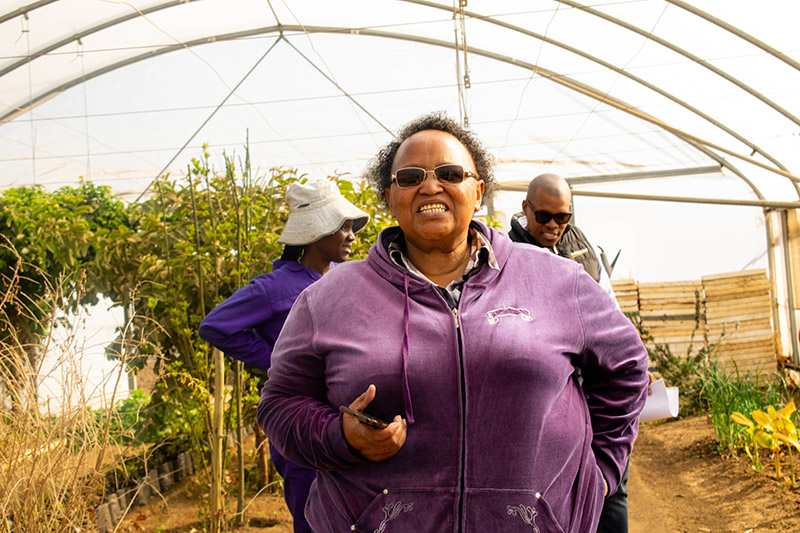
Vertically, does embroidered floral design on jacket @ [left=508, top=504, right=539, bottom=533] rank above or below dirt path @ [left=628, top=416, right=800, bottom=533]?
above

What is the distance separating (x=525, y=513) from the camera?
1656 millimetres

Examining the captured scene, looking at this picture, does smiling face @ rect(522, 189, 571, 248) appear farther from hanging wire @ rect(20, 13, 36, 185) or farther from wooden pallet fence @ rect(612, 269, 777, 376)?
wooden pallet fence @ rect(612, 269, 777, 376)

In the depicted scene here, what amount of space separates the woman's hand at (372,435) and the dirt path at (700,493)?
3.96 meters

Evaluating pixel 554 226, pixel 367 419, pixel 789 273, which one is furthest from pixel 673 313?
pixel 367 419

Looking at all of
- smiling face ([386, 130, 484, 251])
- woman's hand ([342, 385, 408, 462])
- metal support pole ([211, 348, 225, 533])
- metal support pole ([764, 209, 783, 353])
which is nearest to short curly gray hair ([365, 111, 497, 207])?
smiling face ([386, 130, 484, 251])

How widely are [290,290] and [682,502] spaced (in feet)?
13.7

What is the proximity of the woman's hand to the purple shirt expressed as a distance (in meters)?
1.50

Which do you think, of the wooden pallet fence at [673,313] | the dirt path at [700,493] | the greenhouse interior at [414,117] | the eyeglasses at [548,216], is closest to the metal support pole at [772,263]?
the greenhouse interior at [414,117]

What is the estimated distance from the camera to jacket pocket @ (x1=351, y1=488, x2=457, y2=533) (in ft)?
5.42

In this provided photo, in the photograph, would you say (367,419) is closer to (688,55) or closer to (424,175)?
(424,175)

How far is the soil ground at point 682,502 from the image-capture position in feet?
16.3

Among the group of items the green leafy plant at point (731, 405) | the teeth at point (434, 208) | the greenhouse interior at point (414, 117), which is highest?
the greenhouse interior at point (414, 117)

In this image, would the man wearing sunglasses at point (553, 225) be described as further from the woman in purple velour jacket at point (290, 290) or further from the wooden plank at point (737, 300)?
the wooden plank at point (737, 300)

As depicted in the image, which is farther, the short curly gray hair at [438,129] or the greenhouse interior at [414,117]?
the greenhouse interior at [414,117]
